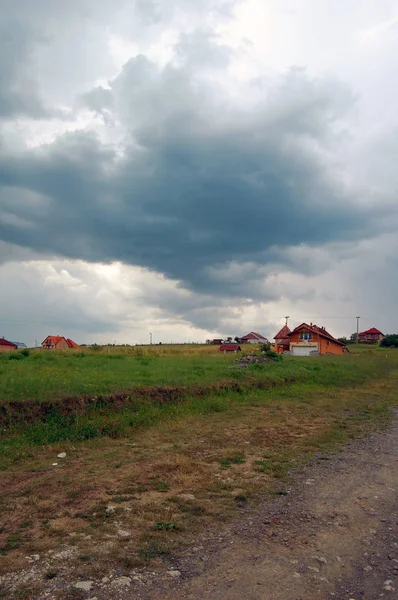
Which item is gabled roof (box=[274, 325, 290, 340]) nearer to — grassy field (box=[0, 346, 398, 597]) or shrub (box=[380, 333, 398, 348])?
shrub (box=[380, 333, 398, 348])

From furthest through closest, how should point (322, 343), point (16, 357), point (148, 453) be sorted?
point (322, 343), point (16, 357), point (148, 453)

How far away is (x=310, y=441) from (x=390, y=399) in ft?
33.6

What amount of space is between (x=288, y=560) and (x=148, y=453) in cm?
522

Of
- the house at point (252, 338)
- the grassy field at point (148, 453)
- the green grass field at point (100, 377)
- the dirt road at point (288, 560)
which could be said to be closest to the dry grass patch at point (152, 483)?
the grassy field at point (148, 453)

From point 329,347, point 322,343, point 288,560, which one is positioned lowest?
point 288,560

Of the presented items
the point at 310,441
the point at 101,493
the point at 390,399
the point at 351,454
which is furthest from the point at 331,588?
the point at 390,399

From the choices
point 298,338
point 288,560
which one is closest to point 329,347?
point 298,338

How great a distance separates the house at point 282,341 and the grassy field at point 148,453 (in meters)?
48.8

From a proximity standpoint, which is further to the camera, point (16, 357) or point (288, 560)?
point (16, 357)

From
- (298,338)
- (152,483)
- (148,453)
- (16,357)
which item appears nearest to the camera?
(152,483)

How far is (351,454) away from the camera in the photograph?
386 inches

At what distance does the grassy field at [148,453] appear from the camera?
5.69m

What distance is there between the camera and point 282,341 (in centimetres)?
7456

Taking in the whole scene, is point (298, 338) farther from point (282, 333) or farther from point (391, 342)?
point (391, 342)
